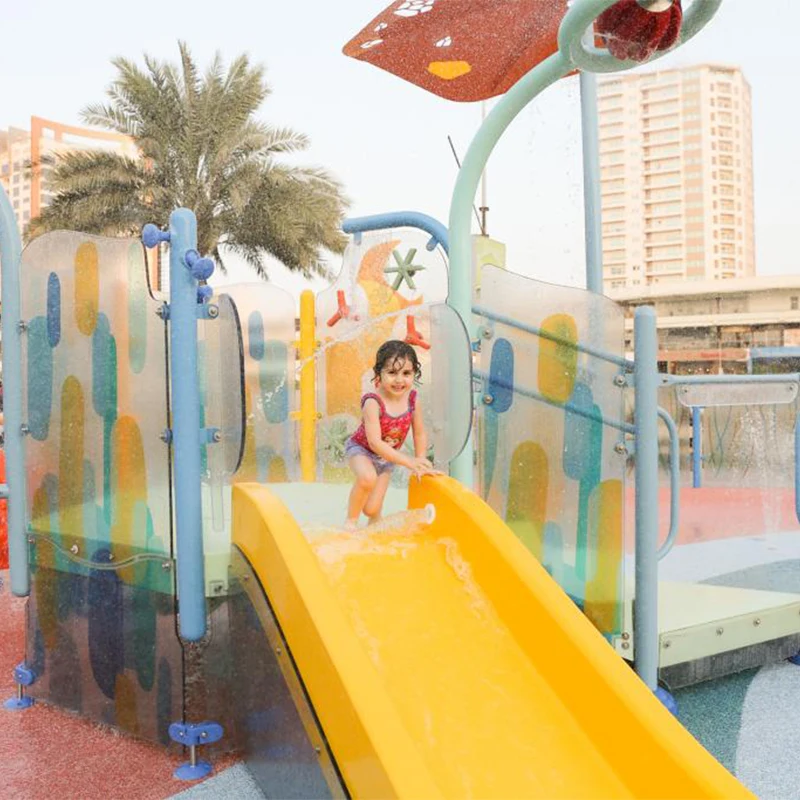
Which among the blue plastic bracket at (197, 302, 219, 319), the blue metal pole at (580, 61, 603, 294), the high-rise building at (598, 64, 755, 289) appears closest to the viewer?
the blue plastic bracket at (197, 302, 219, 319)

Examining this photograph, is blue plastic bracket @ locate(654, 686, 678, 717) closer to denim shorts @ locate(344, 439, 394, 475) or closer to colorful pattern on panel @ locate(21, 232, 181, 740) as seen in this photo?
denim shorts @ locate(344, 439, 394, 475)

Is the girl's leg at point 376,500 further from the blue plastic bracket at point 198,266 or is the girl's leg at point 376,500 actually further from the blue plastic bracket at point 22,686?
the blue plastic bracket at point 22,686

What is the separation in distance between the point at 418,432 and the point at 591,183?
2635 mm

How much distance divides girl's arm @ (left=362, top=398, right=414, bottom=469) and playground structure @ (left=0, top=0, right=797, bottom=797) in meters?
0.13

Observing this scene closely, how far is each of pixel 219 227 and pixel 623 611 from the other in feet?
46.8

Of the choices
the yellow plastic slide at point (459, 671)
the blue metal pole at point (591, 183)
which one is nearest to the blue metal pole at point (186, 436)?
the yellow plastic slide at point (459, 671)

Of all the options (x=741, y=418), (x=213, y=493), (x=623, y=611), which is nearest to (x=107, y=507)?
(x=213, y=493)

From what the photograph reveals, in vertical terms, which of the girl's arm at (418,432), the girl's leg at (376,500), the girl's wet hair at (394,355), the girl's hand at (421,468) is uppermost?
the girl's wet hair at (394,355)

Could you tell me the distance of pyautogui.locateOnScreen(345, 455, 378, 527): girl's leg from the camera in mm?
3053

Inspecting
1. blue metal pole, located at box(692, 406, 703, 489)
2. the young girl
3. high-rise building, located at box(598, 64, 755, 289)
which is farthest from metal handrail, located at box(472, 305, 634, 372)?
high-rise building, located at box(598, 64, 755, 289)

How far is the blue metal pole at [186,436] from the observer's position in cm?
282

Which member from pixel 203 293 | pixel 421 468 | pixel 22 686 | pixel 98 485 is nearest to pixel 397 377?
pixel 421 468

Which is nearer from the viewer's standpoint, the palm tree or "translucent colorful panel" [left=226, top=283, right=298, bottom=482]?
"translucent colorful panel" [left=226, top=283, right=298, bottom=482]

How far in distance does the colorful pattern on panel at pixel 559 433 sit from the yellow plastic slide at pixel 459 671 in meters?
0.54
